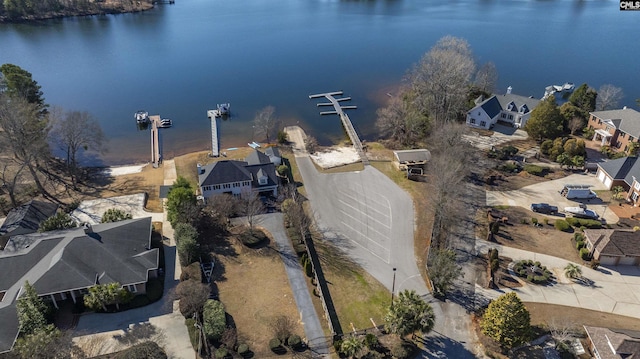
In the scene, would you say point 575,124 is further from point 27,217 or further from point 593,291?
point 27,217

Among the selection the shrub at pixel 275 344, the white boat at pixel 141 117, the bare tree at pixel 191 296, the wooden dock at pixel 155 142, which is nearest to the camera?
the shrub at pixel 275 344

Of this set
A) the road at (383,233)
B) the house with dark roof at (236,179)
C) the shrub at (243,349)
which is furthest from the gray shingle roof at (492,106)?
the shrub at (243,349)

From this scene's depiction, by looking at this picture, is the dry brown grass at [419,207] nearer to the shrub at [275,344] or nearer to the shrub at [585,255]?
the shrub at [585,255]

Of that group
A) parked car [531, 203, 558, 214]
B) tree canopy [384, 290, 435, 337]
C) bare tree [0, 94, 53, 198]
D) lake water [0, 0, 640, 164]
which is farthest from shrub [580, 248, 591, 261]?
bare tree [0, 94, 53, 198]

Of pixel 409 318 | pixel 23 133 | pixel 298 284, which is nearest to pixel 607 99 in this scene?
pixel 409 318

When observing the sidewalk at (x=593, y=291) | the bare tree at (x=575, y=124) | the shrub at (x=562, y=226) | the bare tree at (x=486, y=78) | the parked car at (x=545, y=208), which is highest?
the bare tree at (x=486, y=78)

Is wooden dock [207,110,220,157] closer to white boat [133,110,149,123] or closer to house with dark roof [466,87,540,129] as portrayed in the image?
white boat [133,110,149,123]

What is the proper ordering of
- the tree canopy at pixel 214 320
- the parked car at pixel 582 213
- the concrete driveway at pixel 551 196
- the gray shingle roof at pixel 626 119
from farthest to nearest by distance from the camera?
the gray shingle roof at pixel 626 119 < the concrete driveway at pixel 551 196 < the parked car at pixel 582 213 < the tree canopy at pixel 214 320
